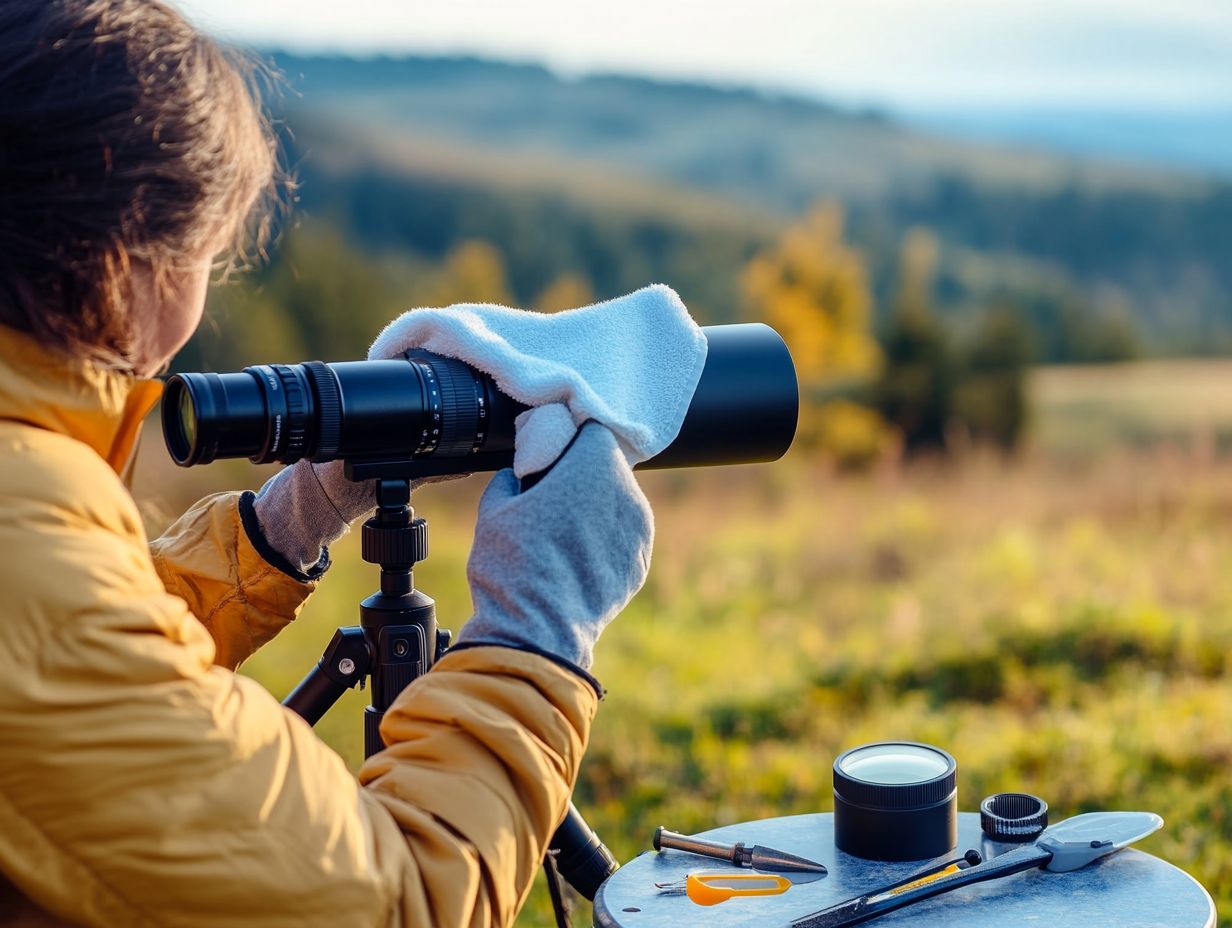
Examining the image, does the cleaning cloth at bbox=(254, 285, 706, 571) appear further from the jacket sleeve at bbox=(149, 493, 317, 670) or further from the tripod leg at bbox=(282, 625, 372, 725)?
the tripod leg at bbox=(282, 625, 372, 725)

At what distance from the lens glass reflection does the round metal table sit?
104 millimetres

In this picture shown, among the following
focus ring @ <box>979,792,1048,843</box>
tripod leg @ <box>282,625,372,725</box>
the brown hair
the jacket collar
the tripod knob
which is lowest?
focus ring @ <box>979,792,1048,843</box>

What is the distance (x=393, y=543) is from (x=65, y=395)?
1.68 feet

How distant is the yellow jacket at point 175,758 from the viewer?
1051 mm

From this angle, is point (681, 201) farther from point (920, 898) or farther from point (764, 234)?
point (920, 898)

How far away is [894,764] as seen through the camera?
1.76 m

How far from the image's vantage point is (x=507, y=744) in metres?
1.23

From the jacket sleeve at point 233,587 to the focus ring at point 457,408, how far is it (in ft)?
1.11

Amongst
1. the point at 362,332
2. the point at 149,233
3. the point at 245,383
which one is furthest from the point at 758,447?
the point at 362,332

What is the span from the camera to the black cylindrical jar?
1.66 metres

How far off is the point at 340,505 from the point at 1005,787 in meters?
2.45

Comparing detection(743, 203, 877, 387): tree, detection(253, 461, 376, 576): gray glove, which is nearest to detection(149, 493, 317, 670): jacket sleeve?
detection(253, 461, 376, 576): gray glove

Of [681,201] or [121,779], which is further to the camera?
[681,201]

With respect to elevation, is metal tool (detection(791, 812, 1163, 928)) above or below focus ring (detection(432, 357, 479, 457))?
below
